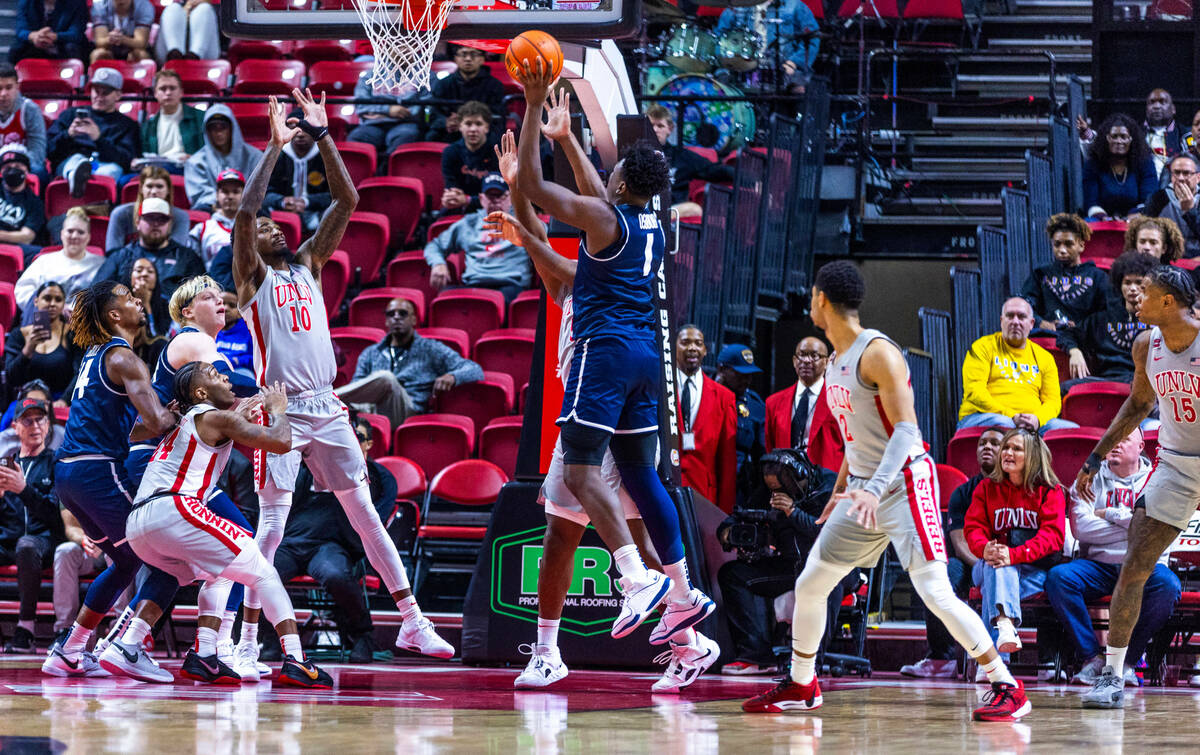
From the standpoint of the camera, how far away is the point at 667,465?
788 cm

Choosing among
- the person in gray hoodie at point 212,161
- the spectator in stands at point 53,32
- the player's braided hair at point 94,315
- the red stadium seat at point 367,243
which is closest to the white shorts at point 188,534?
the player's braided hair at point 94,315

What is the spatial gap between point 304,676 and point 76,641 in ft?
4.88

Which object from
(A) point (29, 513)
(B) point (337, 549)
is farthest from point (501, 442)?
(A) point (29, 513)

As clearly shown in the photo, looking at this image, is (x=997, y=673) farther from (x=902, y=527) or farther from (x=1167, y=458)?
(x=1167, y=458)

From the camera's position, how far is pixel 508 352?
36.5ft

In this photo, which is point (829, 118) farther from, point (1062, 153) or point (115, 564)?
point (115, 564)

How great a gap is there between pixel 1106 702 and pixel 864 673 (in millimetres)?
2126

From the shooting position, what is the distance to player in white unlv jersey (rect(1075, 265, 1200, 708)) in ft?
21.1

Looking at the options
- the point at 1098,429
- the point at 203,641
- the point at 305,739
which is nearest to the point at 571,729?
the point at 305,739

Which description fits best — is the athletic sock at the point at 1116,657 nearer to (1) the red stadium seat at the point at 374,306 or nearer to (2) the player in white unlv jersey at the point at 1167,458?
(2) the player in white unlv jersey at the point at 1167,458

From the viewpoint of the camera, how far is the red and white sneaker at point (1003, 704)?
5.60 metres

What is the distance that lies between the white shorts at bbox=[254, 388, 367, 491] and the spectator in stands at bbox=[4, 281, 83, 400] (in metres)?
4.52

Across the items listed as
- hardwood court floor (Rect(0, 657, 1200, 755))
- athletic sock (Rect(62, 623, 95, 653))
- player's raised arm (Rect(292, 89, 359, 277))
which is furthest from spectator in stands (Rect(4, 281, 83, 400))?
player's raised arm (Rect(292, 89, 359, 277))

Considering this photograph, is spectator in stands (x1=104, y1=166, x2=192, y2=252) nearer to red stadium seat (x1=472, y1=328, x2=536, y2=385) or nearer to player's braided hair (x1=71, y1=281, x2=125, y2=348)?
red stadium seat (x1=472, y1=328, x2=536, y2=385)
